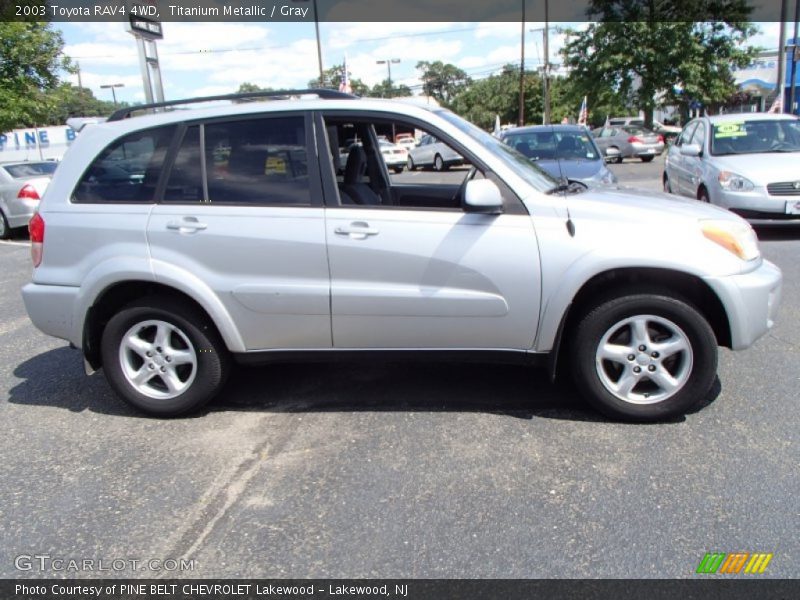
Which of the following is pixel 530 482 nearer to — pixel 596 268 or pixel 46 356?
pixel 596 268

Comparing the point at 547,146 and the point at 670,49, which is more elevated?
the point at 670,49

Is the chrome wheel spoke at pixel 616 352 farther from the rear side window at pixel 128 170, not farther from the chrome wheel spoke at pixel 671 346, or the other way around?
the rear side window at pixel 128 170

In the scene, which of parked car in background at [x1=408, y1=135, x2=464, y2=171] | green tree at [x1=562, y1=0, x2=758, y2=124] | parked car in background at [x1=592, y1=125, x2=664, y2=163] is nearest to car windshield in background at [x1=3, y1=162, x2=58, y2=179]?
parked car in background at [x1=408, y1=135, x2=464, y2=171]

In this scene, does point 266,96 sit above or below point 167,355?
above

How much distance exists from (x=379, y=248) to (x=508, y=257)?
2.27 ft

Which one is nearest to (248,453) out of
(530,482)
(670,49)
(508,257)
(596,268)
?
(530,482)

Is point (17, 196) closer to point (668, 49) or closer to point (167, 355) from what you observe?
point (167, 355)

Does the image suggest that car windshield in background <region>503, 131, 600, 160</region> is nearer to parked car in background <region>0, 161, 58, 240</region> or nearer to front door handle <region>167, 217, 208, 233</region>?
front door handle <region>167, 217, 208, 233</region>

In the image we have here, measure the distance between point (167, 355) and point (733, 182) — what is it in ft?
24.2

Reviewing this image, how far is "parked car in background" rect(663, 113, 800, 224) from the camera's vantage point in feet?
25.8

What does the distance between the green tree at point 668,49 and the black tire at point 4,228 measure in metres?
28.4

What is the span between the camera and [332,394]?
4.14m

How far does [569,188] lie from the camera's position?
3.82 m

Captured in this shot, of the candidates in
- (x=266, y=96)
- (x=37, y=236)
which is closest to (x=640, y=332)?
(x=266, y=96)
